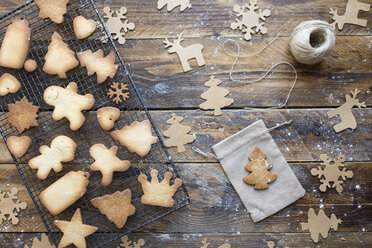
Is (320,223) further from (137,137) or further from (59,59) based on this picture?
(59,59)

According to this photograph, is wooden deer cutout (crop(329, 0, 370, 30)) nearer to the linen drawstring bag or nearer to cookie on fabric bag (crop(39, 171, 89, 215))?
the linen drawstring bag

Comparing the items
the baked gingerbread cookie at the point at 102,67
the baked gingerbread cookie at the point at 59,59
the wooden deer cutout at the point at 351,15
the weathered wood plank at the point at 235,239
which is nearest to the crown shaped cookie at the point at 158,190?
the weathered wood plank at the point at 235,239

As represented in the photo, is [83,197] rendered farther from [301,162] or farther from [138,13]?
[301,162]


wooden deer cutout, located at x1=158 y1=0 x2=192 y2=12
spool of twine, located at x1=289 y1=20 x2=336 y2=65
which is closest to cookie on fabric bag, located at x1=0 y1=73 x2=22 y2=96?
wooden deer cutout, located at x1=158 y1=0 x2=192 y2=12

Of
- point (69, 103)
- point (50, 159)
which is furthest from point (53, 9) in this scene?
point (50, 159)

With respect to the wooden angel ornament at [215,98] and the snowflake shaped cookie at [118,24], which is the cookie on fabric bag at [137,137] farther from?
the snowflake shaped cookie at [118,24]

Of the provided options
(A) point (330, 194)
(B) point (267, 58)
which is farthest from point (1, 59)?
(A) point (330, 194)
